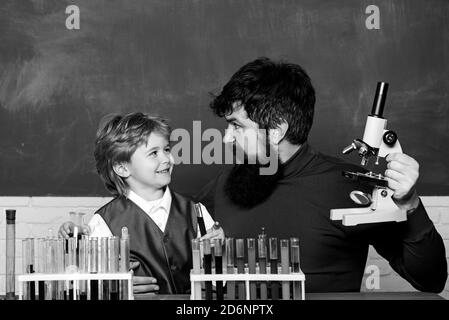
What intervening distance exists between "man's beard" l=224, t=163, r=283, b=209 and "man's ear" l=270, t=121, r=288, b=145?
0.10m

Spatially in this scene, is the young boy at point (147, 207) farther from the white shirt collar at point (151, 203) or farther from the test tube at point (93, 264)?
the test tube at point (93, 264)

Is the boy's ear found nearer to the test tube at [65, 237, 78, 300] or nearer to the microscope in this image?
the test tube at [65, 237, 78, 300]

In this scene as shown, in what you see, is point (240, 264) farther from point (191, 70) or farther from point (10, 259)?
point (191, 70)

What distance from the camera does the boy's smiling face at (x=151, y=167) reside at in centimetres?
230

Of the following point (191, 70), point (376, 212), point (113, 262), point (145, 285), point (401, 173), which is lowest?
point (145, 285)

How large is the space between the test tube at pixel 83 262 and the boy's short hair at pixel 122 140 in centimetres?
67

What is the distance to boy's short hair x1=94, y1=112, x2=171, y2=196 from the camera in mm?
2350

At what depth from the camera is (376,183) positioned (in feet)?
5.91

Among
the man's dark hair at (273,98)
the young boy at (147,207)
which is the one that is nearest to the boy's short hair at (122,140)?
the young boy at (147,207)

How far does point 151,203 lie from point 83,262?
635 mm

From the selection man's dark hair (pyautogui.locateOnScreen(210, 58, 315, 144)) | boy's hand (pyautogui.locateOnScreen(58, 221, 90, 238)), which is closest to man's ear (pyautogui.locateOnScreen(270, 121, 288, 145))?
man's dark hair (pyautogui.locateOnScreen(210, 58, 315, 144))

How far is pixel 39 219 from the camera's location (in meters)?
2.91

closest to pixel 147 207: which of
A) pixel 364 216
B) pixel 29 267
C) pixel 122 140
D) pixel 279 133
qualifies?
pixel 122 140
